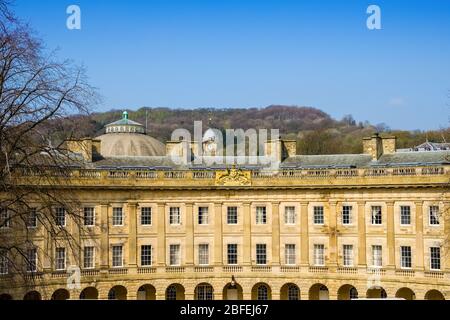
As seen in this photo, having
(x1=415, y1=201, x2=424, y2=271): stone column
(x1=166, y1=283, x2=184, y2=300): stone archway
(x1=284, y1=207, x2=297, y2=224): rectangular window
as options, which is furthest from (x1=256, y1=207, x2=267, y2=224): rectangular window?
(x1=415, y1=201, x2=424, y2=271): stone column

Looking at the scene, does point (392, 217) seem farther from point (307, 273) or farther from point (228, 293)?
point (228, 293)

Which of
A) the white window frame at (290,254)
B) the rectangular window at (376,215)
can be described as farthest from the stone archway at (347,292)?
the rectangular window at (376,215)

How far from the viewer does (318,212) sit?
1874 inches

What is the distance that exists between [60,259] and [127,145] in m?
15.8

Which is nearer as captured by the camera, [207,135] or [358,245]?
[358,245]

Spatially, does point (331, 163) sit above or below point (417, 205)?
above

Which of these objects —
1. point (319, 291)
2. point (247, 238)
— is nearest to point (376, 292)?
point (319, 291)

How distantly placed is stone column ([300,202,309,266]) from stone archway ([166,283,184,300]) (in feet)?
30.5

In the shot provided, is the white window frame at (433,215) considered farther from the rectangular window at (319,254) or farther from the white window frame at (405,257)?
the rectangular window at (319,254)

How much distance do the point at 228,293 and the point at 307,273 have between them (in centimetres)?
620

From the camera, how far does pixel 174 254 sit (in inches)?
1886

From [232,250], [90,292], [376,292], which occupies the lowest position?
[376,292]

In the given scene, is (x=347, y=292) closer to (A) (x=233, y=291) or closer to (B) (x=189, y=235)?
(A) (x=233, y=291)

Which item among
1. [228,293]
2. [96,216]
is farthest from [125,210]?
[228,293]
